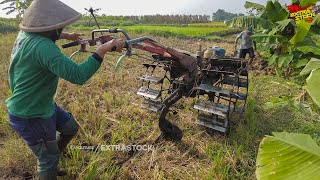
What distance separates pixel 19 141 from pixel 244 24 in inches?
192

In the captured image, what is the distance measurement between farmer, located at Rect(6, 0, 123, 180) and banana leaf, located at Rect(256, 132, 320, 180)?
1366 mm

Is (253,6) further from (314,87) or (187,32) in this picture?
(187,32)

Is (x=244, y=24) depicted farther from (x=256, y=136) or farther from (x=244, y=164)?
(x=244, y=164)

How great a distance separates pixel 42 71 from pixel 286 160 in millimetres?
1860

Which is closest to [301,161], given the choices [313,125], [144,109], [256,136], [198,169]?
[198,169]

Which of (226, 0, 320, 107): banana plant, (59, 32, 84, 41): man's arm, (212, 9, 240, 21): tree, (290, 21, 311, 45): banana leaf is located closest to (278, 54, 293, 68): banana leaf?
(226, 0, 320, 107): banana plant

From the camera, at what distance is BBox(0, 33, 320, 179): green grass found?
307 centimetres

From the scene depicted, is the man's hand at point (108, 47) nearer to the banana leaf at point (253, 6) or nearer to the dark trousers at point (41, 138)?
the dark trousers at point (41, 138)

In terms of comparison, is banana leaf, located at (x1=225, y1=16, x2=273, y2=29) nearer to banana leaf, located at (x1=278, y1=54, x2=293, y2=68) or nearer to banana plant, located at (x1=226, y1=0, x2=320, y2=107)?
banana plant, located at (x1=226, y1=0, x2=320, y2=107)

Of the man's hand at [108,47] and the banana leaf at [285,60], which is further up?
the man's hand at [108,47]

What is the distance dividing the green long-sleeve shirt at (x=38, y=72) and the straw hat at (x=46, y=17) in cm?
8

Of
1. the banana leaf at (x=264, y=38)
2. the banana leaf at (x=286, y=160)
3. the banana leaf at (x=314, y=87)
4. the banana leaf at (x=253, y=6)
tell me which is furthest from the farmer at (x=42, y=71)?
the banana leaf at (x=253, y=6)

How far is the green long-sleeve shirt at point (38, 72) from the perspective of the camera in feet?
7.06

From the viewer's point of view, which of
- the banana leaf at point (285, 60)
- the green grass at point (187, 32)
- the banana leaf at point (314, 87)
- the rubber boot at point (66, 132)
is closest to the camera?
the banana leaf at point (314, 87)
